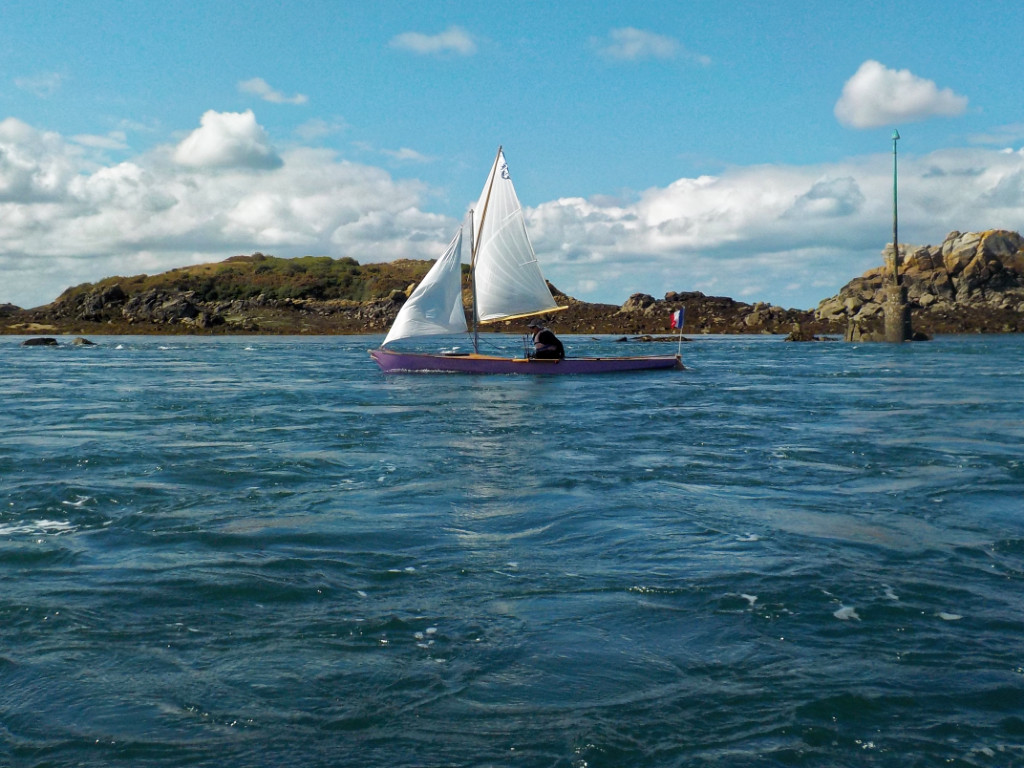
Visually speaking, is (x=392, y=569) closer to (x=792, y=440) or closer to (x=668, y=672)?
(x=668, y=672)

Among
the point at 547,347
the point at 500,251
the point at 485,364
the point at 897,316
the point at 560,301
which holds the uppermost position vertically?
the point at 560,301

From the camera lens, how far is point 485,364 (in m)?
42.2

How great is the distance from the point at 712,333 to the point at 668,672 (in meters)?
129

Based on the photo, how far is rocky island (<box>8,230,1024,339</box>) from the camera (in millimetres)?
111375

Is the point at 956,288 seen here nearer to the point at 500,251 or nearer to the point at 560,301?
the point at 560,301

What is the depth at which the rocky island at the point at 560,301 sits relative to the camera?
11138cm

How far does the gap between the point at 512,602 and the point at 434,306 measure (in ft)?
108

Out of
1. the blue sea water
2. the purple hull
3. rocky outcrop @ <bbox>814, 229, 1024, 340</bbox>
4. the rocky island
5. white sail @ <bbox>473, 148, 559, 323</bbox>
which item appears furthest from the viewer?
the rocky island

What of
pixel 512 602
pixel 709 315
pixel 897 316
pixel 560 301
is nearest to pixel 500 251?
pixel 512 602

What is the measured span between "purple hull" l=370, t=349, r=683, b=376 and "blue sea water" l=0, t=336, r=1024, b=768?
20438 millimetres

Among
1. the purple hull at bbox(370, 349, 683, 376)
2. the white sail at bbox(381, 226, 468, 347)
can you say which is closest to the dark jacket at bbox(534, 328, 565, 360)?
the purple hull at bbox(370, 349, 683, 376)

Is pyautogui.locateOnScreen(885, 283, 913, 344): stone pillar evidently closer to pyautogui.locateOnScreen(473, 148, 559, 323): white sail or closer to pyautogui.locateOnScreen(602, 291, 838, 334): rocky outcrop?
pyautogui.locateOnScreen(602, 291, 838, 334): rocky outcrop

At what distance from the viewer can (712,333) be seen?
133000 millimetres

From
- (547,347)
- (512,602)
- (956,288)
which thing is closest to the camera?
(512,602)
